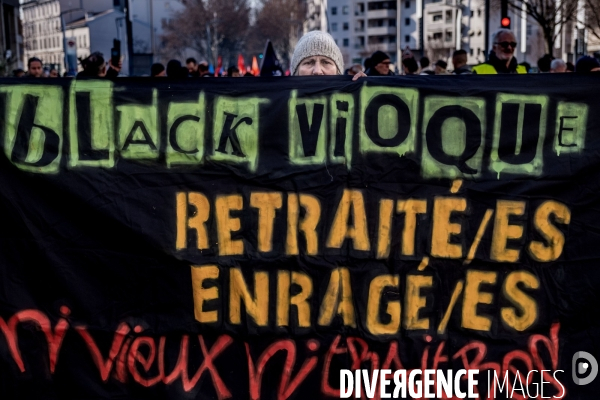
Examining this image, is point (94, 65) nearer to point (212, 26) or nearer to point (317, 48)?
point (317, 48)

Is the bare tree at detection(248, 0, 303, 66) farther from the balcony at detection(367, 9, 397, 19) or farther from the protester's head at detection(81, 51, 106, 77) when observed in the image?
the protester's head at detection(81, 51, 106, 77)

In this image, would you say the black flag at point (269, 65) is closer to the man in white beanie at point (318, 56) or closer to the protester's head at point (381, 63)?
the protester's head at point (381, 63)

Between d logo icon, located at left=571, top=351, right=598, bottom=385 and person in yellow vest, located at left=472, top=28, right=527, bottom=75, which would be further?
person in yellow vest, located at left=472, top=28, right=527, bottom=75

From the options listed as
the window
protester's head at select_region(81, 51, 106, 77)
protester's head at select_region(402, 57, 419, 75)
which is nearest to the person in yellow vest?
protester's head at select_region(402, 57, 419, 75)

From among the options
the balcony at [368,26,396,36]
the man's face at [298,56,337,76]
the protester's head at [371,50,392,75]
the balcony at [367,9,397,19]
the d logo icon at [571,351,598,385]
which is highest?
the balcony at [367,9,397,19]

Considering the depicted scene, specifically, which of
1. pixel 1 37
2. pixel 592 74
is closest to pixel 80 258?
pixel 592 74

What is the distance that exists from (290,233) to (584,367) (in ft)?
4.31

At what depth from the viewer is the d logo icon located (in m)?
3.42

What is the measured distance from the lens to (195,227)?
3.44 meters

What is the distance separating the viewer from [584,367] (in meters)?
3.43

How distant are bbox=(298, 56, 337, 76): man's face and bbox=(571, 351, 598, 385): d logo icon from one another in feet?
6.95

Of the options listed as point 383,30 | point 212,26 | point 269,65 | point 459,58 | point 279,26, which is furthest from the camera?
point 279,26

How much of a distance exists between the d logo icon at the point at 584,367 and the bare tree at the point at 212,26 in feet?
295

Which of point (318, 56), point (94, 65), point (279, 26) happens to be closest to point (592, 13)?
point (94, 65)
